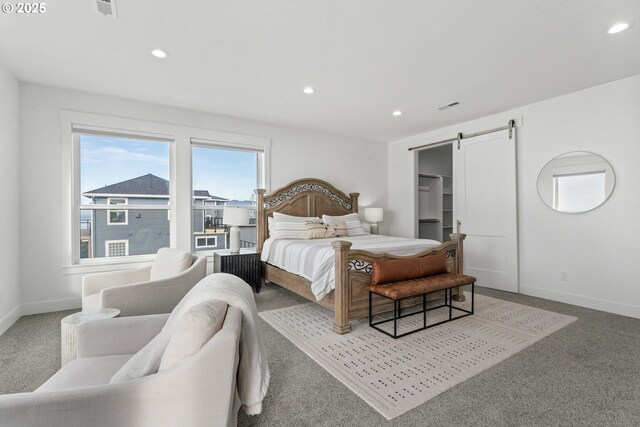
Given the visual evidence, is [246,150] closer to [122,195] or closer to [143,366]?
[122,195]

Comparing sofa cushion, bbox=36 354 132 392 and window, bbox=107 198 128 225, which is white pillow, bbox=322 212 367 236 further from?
sofa cushion, bbox=36 354 132 392

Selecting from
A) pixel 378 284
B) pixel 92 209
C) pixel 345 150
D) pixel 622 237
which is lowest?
pixel 378 284

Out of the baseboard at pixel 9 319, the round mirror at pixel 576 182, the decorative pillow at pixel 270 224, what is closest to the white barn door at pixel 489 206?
the round mirror at pixel 576 182

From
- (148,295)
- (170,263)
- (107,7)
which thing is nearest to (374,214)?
(170,263)

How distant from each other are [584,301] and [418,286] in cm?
233

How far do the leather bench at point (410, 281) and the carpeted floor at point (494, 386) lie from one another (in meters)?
0.80

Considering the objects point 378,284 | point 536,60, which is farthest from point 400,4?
point 378,284

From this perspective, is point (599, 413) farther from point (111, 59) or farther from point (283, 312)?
point (111, 59)

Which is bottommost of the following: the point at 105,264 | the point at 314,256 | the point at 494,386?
the point at 494,386

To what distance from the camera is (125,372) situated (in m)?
1.18

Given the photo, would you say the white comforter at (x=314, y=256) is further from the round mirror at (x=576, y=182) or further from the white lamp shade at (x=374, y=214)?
the white lamp shade at (x=374, y=214)

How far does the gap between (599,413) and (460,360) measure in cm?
79

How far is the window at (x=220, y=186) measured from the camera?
4.57 metres

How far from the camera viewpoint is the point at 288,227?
455 cm
